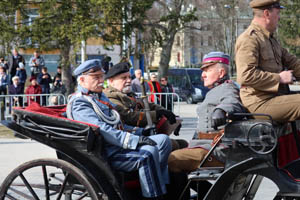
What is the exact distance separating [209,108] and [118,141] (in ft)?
2.53

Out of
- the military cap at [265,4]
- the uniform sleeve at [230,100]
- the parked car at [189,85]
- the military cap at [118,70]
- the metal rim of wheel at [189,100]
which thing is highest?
the military cap at [265,4]

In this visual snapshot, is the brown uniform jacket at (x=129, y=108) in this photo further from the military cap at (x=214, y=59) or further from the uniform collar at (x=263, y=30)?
the uniform collar at (x=263, y=30)

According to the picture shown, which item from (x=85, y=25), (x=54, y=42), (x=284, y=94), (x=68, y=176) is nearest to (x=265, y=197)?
(x=284, y=94)

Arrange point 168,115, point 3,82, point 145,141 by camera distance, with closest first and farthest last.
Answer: point 145,141
point 168,115
point 3,82

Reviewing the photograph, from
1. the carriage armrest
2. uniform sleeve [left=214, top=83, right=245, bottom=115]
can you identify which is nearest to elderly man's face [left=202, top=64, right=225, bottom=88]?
uniform sleeve [left=214, top=83, right=245, bottom=115]

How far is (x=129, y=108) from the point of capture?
20.3 feet

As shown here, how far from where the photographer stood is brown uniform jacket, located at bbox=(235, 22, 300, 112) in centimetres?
427

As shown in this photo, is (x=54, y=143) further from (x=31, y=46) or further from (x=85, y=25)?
(x=31, y=46)

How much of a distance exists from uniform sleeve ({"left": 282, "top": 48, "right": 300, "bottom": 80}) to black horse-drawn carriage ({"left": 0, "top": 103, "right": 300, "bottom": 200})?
1.97ft

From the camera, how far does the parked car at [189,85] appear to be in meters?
30.1

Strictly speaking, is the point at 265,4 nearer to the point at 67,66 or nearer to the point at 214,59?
the point at 214,59

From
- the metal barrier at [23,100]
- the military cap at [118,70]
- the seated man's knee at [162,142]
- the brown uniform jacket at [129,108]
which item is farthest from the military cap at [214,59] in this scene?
the metal barrier at [23,100]

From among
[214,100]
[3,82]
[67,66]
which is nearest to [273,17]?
[214,100]

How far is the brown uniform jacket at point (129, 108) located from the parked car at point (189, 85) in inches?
919
